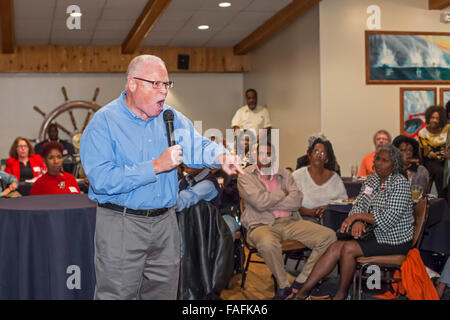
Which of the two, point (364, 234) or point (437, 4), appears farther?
point (437, 4)

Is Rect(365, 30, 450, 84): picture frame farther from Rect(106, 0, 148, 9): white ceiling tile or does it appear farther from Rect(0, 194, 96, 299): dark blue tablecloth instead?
Rect(0, 194, 96, 299): dark blue tablecloth

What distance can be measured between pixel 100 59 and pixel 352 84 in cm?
544

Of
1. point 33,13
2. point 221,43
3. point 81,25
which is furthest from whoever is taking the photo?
point 221,43

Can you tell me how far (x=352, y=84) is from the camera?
Answer: 24.3 feet

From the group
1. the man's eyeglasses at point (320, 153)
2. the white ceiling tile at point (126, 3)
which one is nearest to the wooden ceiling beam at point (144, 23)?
the white ceiling tile at point (126, 3)

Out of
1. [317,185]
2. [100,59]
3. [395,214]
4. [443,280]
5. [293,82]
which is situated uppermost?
[100,59]

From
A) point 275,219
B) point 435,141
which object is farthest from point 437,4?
point 275,219

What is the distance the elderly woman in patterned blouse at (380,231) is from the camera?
155 inches

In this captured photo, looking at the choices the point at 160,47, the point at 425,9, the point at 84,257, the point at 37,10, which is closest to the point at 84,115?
the point at 160,47

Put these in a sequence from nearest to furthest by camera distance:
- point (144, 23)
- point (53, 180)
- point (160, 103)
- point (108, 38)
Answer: point (160, 103), point (53, 180), point (144, 23), point (108, 38)

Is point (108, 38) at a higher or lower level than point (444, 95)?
higher

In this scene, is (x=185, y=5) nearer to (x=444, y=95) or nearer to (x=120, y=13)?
(x=120, y=13)

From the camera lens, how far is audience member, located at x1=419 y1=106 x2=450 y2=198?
659cm
